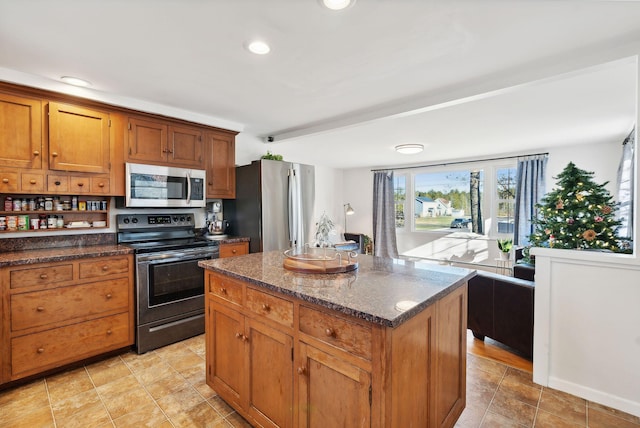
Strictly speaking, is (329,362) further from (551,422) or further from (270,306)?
(551,422)

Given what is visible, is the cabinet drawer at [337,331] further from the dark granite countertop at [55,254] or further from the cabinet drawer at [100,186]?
the cabinet drawer at [100,186]

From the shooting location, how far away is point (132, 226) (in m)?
3.15

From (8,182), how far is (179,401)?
2.17 m

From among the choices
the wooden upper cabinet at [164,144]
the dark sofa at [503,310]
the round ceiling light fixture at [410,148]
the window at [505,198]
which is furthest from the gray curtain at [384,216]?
the wooden upper cabinet at [164,144]

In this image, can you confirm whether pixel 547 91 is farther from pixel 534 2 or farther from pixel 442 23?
pixel 442 23

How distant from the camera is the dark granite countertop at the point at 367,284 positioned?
116cm

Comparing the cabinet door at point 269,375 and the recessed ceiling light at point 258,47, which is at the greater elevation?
the recessed ceiling light at point 258,47

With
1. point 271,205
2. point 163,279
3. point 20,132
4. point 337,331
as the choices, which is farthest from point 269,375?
point 20,132

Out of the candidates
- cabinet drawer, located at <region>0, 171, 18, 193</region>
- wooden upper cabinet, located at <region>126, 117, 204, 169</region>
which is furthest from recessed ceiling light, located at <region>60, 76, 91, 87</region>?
cabinet drawer, located at <region>0, 171, 18, 193</region>

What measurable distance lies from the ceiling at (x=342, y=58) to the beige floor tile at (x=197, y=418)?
7.87ft

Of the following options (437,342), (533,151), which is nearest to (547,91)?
(437,342)

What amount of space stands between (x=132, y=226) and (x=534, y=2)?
3698 mm

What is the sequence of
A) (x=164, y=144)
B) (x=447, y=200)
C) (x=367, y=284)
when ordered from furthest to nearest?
(x=447, y=200) → (x=164, y=144) → (x=367, y=284)

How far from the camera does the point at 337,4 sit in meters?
1.52
